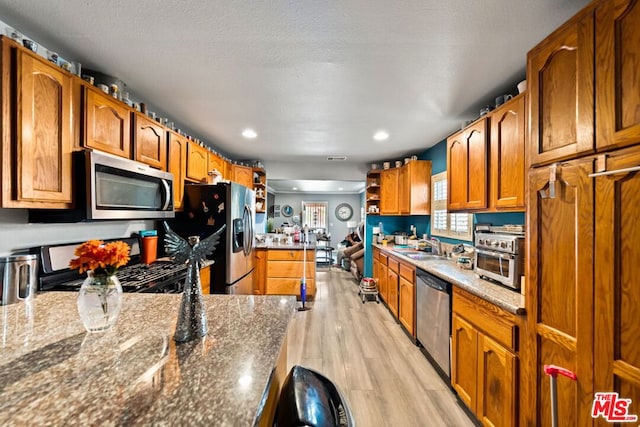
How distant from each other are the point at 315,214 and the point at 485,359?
7.99 metres

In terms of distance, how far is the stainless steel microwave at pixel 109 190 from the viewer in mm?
1533

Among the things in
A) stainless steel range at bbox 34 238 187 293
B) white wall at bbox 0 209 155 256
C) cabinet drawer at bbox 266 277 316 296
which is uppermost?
white wall at bbox 0 209 155 256

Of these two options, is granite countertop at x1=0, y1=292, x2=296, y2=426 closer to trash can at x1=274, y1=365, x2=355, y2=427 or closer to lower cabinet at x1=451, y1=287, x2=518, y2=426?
trash can at x1=274, y1=365, x2=355, y2=427

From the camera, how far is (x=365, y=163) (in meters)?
4.88

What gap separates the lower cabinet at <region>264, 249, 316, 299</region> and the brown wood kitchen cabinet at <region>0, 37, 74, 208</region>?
2.59m

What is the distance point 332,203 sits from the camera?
9.41 meters

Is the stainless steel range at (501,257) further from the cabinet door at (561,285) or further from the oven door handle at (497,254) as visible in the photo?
the cabinet door at (561,285)

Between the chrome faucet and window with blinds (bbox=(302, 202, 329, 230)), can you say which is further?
window with blinds (bbox=(302, 202, 329, 230))

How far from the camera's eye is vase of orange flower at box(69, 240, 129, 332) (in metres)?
0.89

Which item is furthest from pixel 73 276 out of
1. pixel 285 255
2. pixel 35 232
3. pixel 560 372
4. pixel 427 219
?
pixel 427 219

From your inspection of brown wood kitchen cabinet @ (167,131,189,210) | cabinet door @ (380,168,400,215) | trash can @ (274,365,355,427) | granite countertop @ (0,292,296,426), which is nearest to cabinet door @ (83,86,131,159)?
brown wood kitchen cabinet @ (167,131,189,210)

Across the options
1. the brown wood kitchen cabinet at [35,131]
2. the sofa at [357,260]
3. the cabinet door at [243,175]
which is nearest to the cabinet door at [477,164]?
the brown wood kitchen cabinet at [35,131]

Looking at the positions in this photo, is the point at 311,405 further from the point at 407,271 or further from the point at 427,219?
the point at 427,219

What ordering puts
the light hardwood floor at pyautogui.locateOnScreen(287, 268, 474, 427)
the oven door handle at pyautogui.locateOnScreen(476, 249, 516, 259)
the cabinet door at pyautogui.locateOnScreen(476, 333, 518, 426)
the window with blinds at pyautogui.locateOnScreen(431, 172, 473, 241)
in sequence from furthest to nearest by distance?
1. the window with blinds at pyautogui.locateOnScreen(431, 172, 473, 241)
2. the light hardwood floor at pyautogui.locateOnScreen(287, 268, 474, 427)
3. the oven door handle at pyautogui.locateOnScreen(476, 249, 516, 259)
4. the cabinet door at pyautogui.locateOnScreen(476, 333, 518, 426)
